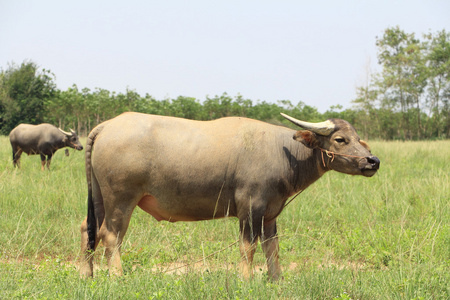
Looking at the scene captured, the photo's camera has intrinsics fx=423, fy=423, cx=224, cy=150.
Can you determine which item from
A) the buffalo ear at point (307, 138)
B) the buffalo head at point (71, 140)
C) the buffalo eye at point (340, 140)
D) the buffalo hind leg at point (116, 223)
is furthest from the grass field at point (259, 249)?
the buffalo head at point (71, 140)

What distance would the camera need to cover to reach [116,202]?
13.5ft

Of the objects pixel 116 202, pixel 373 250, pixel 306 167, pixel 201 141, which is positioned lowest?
pixel 373 250

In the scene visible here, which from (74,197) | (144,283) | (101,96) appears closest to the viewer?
(144,283)

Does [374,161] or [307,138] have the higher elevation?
[307,138]

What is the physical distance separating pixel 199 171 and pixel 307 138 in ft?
3.94

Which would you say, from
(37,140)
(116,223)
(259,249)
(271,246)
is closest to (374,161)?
(271,246)

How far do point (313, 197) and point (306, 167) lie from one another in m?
2.79

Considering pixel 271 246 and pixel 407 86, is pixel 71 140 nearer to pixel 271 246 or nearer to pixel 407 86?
pixel 271 246

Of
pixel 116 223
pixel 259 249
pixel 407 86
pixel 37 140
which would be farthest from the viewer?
pixel 407 86

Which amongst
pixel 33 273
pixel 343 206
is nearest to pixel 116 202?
pixel 33 273

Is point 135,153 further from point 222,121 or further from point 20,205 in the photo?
point 20,205

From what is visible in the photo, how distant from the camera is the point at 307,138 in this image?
446cm

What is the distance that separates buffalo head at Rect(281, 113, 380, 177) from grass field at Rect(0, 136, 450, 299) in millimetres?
742

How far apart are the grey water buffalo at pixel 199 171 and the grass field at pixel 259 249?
0.38 m
